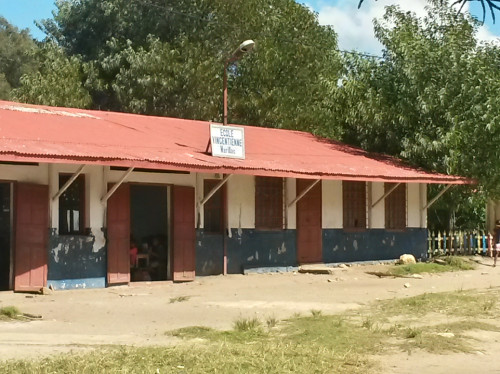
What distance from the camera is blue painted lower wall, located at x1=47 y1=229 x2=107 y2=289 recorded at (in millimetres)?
15242

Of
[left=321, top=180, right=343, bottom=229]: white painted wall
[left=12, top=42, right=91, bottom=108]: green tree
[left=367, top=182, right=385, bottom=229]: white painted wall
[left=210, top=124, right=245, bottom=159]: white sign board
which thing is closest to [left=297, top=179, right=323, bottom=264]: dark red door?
[left=321, top=180, right=343, bottom=229]: white painted wall

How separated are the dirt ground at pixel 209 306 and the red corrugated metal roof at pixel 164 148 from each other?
2431 millimetres

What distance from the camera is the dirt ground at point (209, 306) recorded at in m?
8.66

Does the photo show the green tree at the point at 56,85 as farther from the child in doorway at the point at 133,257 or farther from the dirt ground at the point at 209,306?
the dirt ground at the point at 209,306

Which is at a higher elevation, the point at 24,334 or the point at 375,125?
the point at 375,125

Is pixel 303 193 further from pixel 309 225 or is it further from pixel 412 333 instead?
pixel 412 333

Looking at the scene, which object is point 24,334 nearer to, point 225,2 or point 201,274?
point 201,274

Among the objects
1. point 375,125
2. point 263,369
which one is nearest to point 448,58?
point 375,125

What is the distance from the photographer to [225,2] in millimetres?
32469

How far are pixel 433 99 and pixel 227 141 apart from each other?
25.6ft

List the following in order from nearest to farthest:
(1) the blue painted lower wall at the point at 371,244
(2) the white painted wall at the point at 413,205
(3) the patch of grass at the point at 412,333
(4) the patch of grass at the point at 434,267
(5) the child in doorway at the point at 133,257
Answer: (3) the patch of grass at the point at 412,333, (5) the child in doorway at the point at 133,257, (4) the patch of grass at the point at 434,267, (1) the blue painted lower wall at the point at 371,244, (2) the white painted wall at the point at 413,205

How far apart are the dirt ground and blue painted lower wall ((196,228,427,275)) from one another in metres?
0.43

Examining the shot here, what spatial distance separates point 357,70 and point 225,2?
9.22m

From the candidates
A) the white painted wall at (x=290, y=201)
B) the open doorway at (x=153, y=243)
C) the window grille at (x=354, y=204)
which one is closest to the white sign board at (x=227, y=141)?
the open doorway at (x=153, y=243)
